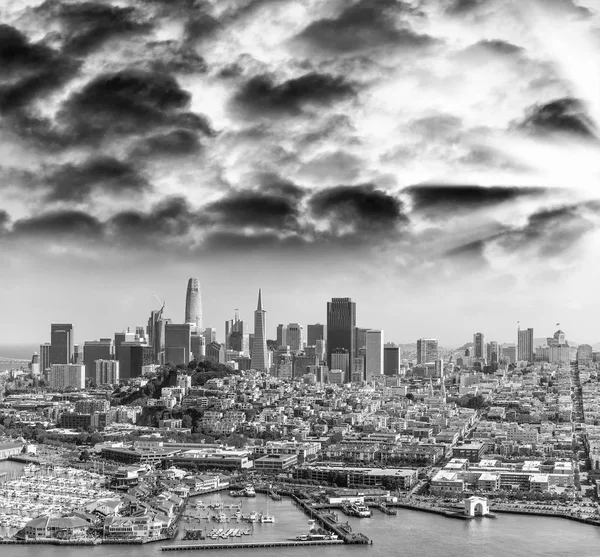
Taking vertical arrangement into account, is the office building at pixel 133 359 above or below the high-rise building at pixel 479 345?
below

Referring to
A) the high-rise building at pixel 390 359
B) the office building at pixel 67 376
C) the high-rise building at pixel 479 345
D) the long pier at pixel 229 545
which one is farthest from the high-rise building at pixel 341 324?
the long pier at pixel 229 545

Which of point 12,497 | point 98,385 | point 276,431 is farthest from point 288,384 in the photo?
point 12,497

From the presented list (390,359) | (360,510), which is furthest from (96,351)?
(360,510)

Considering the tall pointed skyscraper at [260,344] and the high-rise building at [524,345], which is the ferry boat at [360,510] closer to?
the tall pointed skyscraper at [260,344]

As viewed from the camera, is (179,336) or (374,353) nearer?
(179,336)

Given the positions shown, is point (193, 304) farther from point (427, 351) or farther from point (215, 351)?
point (427, 351)

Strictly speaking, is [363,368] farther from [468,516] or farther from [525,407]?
[468,516]

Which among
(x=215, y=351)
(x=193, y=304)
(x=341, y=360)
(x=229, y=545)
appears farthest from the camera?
(x=193, y=304)
